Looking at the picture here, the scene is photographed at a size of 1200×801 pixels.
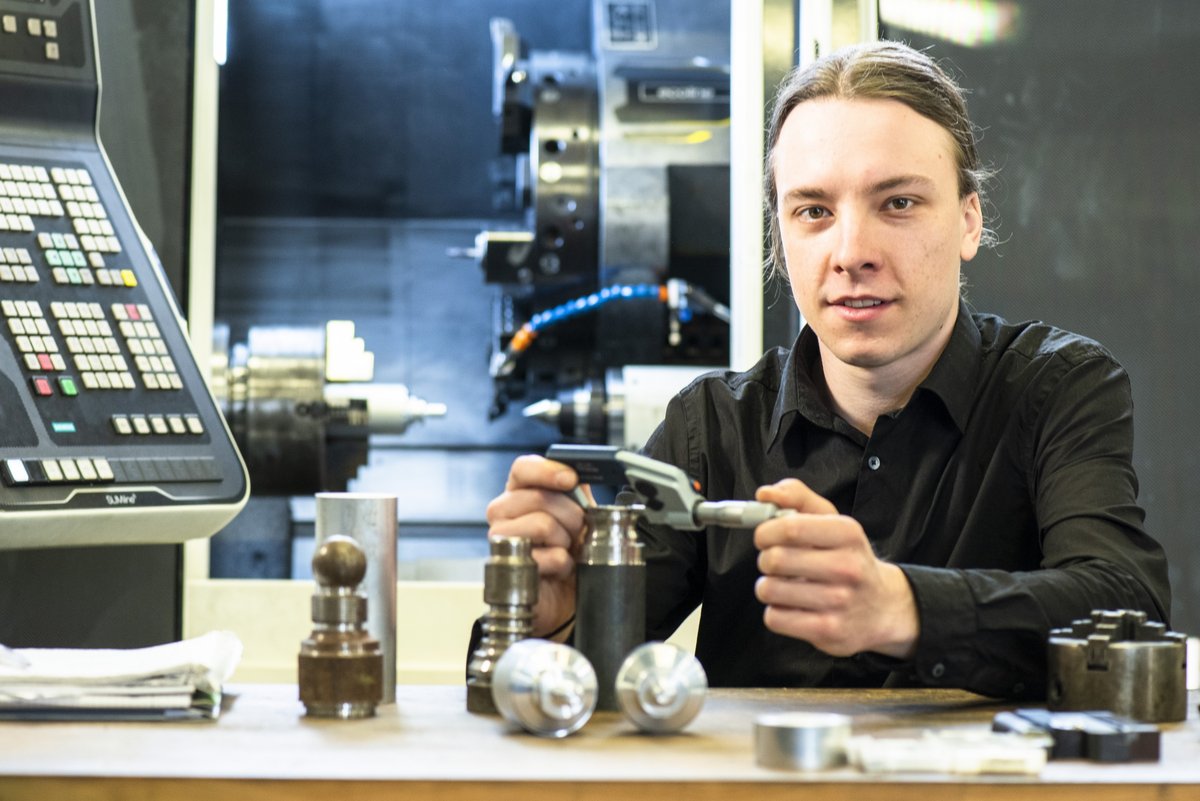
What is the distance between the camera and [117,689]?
3.35 ft

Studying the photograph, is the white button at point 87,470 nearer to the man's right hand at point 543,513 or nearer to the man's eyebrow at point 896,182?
the man's right hand at point 543,513

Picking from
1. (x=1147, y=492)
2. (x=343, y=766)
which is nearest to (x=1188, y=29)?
(x=1147, y=492)

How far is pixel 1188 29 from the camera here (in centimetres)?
227

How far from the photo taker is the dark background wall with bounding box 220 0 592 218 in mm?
3400

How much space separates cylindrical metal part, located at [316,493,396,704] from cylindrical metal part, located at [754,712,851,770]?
0.36m

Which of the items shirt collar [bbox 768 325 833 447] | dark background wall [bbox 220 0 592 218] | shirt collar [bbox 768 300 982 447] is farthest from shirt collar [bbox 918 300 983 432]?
dark background wall [bbox 220 0 592 218]

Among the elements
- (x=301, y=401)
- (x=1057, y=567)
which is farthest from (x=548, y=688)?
(x=301, y=401)

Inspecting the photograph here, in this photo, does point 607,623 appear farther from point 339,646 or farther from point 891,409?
point 891,409

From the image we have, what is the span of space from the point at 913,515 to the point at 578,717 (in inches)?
26.3

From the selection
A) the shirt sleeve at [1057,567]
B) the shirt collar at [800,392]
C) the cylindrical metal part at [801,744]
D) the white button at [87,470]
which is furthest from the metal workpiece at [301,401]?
the cylindrical metal part at [801,744]

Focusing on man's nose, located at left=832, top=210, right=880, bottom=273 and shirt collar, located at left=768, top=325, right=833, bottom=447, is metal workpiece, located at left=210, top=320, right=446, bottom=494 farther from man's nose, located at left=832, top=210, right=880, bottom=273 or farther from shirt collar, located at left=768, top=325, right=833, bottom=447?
man's nose, located at left=832, top=210, right=880, bottom=273

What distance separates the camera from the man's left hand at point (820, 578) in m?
1.00

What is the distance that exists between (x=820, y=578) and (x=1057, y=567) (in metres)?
0.39

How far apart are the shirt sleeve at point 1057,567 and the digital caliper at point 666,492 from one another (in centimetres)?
19
